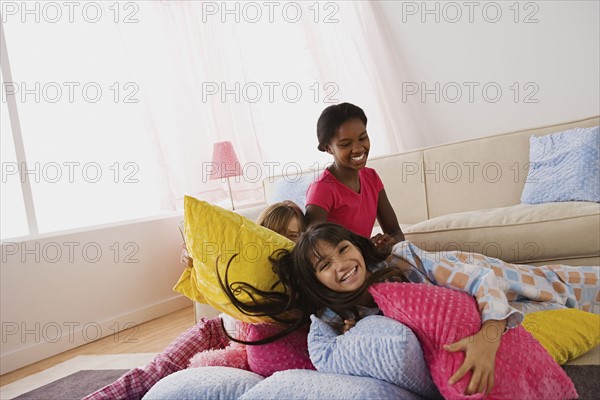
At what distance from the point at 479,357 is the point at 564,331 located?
1.51 ft

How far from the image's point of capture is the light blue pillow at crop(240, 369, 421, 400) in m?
0.93

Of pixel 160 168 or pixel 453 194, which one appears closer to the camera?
pixel 453 194

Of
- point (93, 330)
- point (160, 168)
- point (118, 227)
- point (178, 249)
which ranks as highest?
point (160, 168)

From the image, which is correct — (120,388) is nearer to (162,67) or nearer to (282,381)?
(282,381)

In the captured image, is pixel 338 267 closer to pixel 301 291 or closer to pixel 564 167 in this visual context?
pixel 301 291

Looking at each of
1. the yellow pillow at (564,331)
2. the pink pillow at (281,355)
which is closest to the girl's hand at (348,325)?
the pink pillow at (281,355)

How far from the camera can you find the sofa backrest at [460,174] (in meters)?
2.47

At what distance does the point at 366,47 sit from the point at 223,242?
2609mm

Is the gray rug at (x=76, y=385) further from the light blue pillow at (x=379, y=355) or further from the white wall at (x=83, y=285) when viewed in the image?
the light blue pillow at (x=379, y=355)

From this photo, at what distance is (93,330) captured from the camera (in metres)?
2.99

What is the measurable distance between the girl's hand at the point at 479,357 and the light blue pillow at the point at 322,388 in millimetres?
110

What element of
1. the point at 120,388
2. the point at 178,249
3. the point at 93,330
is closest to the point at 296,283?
the point at 120,388

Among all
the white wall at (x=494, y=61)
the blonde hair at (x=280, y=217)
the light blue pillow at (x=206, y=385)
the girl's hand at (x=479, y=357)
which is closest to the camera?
the girl's hand at (x=479, y=357)

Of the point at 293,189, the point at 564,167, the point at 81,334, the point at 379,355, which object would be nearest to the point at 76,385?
the point at 81,334
